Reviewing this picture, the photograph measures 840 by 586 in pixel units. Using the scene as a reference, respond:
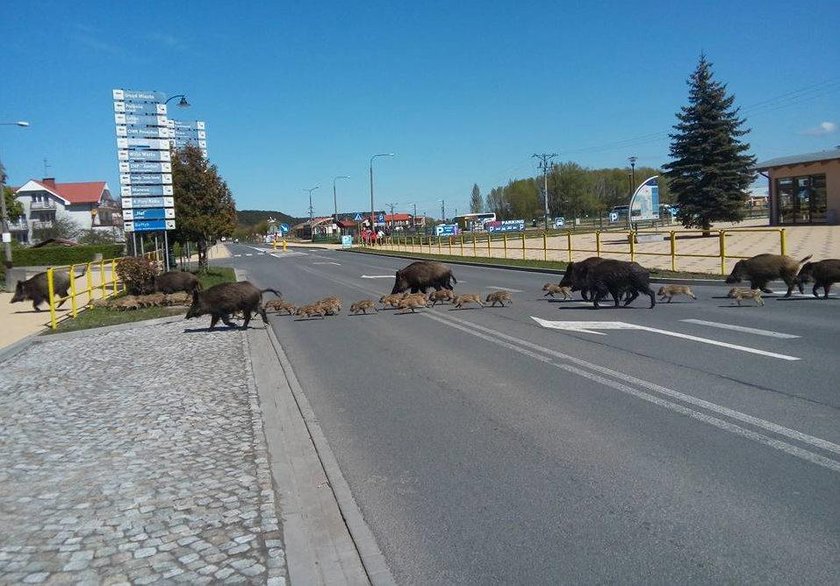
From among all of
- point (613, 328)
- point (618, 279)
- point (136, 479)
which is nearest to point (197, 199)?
point (618, 279)

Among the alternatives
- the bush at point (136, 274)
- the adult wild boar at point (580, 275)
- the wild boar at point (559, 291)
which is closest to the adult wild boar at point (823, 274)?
the adult wild boar at point (580, 275)

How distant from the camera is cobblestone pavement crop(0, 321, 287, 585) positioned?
444 centimetres

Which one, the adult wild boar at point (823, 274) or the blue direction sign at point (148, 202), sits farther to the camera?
the blue direction sign at point (148, 202)

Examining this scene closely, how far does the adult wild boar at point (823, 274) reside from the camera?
623 inches

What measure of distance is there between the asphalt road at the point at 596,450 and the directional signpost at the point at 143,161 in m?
18.0

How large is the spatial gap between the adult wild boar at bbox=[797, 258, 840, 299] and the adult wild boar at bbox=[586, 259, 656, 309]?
3500 millimetres

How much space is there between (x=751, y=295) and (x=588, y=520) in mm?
12228

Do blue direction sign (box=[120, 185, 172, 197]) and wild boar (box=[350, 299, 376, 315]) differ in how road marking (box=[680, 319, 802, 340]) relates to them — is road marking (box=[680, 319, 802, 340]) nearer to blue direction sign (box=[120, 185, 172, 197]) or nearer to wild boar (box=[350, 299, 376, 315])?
wild boar (box=[350, 299, 376, 315])

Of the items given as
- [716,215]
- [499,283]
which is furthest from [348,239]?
[499,283]

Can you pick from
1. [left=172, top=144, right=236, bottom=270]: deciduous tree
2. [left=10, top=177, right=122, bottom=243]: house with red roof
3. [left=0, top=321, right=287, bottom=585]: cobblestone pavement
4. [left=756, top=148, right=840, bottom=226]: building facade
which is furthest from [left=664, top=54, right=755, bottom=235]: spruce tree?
[left=10, top=177, right=122, bottom=243]: house with red roof

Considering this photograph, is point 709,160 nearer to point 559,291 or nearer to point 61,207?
point 559,291

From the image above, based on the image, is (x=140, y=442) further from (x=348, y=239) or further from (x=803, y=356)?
(x=348, y=239)

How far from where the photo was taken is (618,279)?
16.2 meters

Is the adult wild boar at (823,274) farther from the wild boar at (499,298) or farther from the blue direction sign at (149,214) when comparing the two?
the blue direction sign at (149,214)
